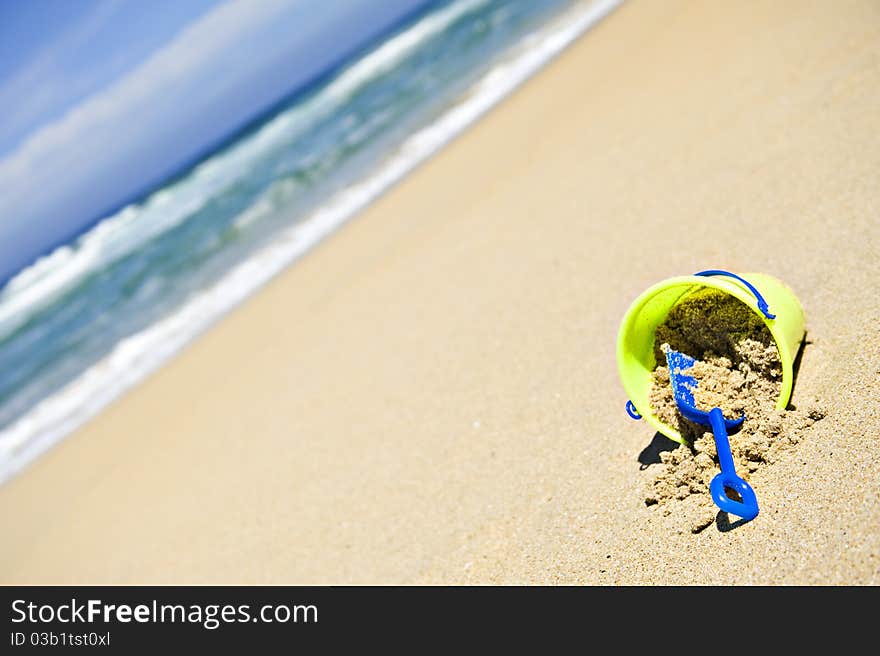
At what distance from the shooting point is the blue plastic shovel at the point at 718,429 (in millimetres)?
2195

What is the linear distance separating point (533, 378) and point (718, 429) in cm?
125

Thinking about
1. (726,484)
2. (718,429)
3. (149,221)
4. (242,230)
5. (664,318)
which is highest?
(149,221)

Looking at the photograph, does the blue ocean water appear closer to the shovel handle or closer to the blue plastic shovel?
the blue plastic shovel

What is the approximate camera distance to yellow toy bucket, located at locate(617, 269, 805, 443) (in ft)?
7.80

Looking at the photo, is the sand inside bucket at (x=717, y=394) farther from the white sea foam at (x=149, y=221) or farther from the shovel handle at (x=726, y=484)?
the white sea foam at (x=149, y=221)

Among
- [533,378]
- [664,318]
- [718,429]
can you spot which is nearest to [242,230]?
[533,378]

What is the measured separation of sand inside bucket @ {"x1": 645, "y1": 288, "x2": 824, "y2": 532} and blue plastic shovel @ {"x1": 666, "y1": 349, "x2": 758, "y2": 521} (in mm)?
32

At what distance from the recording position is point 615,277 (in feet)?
12.7

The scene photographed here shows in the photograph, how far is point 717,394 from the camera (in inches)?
99.9

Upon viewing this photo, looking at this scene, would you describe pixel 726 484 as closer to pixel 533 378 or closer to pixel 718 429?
pixel 718 429
